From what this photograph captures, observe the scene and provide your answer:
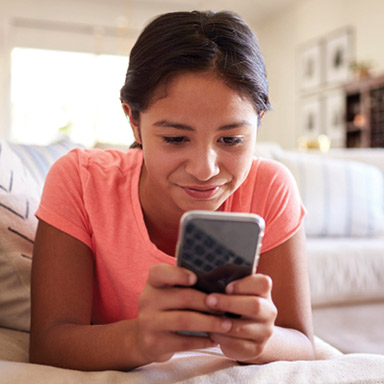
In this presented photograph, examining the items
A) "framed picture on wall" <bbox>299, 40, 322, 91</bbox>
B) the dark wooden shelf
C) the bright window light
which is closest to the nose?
the dark wooden shelf

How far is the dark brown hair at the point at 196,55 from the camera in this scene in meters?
0.70

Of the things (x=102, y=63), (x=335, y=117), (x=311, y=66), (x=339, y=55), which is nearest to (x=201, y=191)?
(x=335, y=117)

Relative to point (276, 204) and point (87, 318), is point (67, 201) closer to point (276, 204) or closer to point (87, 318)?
point (87, 318)

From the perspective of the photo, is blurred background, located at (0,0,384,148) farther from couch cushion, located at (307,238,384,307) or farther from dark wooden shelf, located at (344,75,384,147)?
couch cushion, located at (307,238,384,307)

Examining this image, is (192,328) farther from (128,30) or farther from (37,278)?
(128,30)

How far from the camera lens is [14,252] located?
94 centimetres

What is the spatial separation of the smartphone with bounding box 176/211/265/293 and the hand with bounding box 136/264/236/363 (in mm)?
16

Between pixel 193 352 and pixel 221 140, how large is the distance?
13.0 inches

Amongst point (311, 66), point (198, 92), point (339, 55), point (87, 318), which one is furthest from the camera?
point (311, 66)

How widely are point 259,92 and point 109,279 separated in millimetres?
429

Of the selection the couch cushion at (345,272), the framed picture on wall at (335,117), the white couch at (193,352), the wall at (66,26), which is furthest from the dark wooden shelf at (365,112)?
the white couch at (193,352)

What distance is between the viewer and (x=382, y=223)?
2.43m

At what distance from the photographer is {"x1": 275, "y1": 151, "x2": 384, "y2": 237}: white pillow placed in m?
2.31

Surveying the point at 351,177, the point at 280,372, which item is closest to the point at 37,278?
the point at 280,372
